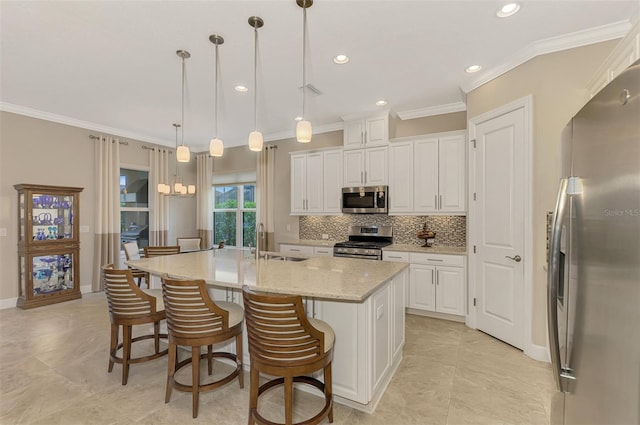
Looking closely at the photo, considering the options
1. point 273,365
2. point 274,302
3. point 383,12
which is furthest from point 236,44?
point 273,365

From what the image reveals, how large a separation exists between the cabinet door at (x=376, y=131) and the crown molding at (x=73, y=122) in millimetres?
4436

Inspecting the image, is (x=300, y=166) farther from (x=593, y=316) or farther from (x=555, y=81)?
(x=593, y=316)

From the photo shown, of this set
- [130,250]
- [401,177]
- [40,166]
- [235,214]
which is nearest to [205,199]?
[235,214]

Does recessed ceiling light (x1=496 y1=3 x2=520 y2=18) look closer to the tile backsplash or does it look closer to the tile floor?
the tile backsplash

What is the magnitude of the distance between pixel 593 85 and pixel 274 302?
10.2 feet

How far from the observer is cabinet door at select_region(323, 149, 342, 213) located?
16.0 feet

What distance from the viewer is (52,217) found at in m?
4.57

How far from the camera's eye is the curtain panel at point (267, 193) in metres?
5.75

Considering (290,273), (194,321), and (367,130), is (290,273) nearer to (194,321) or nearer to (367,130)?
(194,321)

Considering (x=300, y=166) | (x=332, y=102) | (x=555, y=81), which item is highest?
(x=332, y=102)

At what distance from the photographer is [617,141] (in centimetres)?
90

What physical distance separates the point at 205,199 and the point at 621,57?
261 inches

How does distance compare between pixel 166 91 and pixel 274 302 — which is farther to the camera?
pixel 166 91

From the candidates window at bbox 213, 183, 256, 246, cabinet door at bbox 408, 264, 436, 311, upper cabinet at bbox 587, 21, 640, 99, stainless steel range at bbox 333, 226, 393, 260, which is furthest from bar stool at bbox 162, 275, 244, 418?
window at bbox 213, 183, 256, 246
